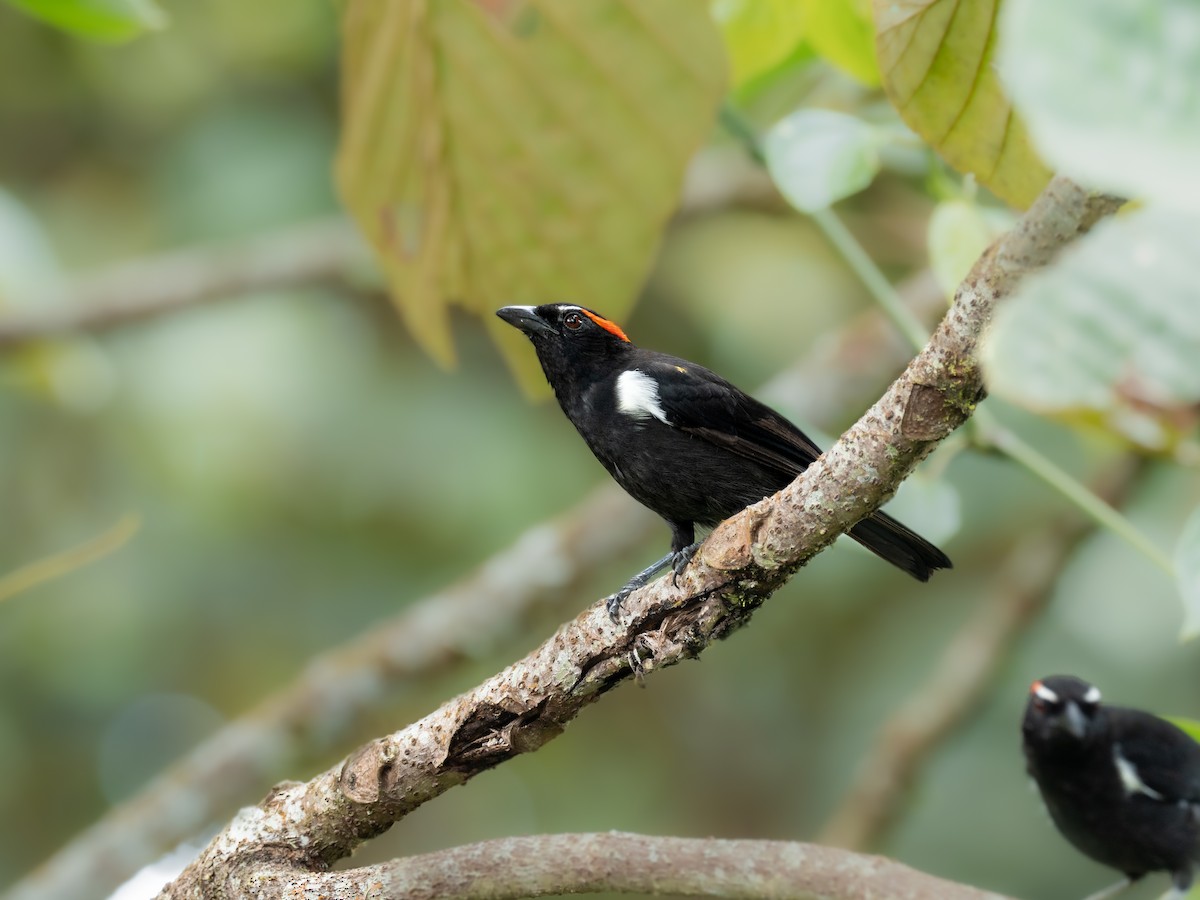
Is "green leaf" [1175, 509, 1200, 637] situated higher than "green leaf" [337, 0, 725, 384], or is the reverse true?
"green leaf" [337, 0, 725, 384]

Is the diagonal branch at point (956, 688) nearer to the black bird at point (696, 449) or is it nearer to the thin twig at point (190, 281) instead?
the black bird at point (696, 449)

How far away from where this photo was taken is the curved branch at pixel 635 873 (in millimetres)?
1659

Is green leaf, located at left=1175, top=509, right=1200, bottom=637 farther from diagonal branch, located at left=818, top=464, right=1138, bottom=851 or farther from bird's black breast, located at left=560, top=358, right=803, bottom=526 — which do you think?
diagonal branch, located at left=818, top=464, right=1138, bottom=851

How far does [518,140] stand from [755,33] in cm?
63

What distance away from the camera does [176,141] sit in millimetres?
6789

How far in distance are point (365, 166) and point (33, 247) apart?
2.37 metres

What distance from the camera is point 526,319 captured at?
133 inches

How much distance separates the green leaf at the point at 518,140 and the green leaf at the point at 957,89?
670mm

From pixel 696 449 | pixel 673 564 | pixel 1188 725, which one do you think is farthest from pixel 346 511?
pixel 1188 725

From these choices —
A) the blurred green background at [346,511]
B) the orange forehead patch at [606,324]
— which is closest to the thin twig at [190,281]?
the blurred green background at [346,511]

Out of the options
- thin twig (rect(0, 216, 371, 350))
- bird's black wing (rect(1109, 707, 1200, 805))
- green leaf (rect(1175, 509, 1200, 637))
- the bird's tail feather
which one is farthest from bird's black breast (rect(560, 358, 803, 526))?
thin twig (rect(0, 216, 371, 350))

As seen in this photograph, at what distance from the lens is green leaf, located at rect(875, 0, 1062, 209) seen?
1.94 metres

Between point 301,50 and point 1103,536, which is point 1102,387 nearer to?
point 1103,536

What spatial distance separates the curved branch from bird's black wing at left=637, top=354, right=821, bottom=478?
1.36 m
